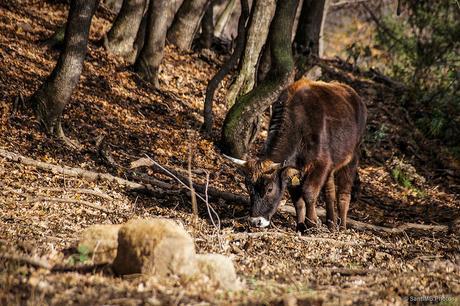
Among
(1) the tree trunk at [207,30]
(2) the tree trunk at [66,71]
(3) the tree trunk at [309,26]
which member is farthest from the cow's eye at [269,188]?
(1) the tree trunk at [207,30]

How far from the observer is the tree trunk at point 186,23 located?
20156 mm

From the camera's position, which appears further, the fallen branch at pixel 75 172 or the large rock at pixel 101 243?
the fallen branch at pixel 75 172

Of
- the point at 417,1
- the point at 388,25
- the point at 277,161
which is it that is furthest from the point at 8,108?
the point at 388,25

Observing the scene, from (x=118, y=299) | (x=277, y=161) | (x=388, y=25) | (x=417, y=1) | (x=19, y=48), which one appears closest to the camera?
(x=118, y=299)

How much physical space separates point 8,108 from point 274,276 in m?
7.12

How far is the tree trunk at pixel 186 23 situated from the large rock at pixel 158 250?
48.4 feet

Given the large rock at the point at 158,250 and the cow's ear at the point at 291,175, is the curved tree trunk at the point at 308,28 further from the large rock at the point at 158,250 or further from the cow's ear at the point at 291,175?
the large rock at the point at 158,250

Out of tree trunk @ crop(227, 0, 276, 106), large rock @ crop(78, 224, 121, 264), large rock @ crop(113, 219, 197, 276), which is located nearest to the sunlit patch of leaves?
large rock @ crop(78, 224, 121, 264)

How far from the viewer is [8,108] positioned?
1235 centimetres

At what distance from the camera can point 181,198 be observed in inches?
434

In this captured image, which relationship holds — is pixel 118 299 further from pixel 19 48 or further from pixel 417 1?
pixel 417 1

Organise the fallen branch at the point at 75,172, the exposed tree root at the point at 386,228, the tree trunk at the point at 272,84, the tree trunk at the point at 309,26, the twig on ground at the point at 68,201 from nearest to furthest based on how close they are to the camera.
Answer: the twig on ground at the point at 68,201
the fallen branch at the point at 75,172
the exposed tree root at the point at 386,228
the tree trunk at the point at 272,84
the tree trunk at the point at 309,26

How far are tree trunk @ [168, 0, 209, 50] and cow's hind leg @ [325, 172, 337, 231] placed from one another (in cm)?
1036

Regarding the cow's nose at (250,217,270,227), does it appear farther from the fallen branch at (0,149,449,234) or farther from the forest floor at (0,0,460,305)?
the fallen branch at (0,149,449,234)
